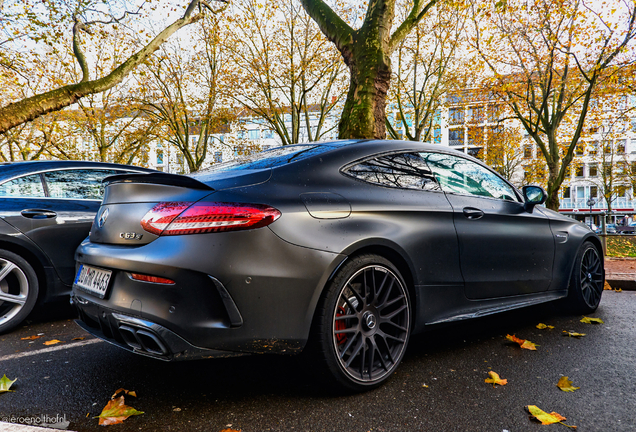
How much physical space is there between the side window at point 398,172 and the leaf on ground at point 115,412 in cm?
169

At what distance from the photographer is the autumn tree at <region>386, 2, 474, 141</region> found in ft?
66.8

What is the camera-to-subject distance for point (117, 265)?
2193mm

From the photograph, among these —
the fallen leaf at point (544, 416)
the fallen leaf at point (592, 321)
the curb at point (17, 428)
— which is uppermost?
the curb at point (17, 428)

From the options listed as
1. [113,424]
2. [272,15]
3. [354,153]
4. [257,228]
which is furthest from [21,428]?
[272,15]

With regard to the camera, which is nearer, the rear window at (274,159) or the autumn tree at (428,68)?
the rear window at (274,159)

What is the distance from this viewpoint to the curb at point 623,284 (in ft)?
19.3

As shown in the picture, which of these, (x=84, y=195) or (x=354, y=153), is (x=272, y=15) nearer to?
(x=84, y=195)

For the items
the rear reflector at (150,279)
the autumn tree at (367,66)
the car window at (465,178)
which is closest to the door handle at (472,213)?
the car window at (465,178)

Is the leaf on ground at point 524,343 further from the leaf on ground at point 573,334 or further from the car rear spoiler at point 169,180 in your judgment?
the car rear spoiler at point 169,180

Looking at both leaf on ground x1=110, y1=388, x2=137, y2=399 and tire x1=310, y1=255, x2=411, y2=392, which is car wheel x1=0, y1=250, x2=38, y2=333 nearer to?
leaf on ground x1=110, y1=388, x2=137, y2=399

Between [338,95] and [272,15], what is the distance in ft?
18.3

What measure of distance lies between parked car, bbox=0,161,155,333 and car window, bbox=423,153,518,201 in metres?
3.22

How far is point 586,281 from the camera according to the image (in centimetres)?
434

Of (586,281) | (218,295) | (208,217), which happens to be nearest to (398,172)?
(208,217)
